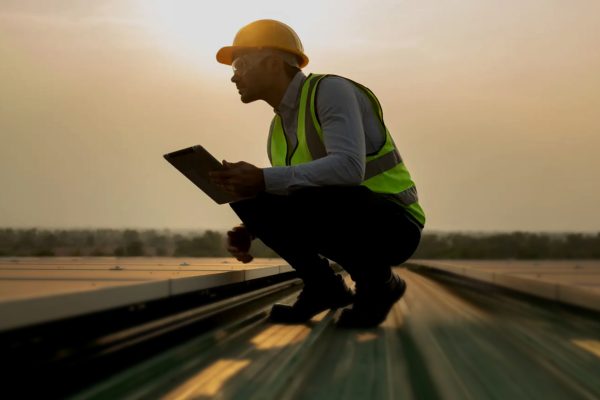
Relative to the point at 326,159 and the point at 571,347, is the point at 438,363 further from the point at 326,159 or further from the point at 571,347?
the point at 326,159

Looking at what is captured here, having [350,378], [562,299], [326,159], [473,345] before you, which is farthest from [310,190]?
[562,299]

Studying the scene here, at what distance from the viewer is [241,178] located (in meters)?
1.96

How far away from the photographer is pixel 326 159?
79.4 inches

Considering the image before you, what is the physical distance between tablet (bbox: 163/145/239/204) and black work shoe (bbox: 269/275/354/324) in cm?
45

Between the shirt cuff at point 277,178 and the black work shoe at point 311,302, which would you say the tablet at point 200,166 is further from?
the black work shoe at point 311,302

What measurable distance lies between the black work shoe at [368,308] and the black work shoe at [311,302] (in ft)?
0.48

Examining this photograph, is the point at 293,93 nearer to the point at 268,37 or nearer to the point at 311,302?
the point at 268,37

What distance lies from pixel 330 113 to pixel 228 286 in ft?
3.69

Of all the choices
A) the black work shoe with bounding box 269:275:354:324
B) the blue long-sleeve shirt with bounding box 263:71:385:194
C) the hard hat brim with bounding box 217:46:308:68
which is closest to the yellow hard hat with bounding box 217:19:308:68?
the hard hat brim with bounding box 217:46:308:68

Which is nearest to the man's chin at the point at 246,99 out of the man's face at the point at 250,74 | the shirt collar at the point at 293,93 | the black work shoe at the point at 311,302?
the man's face at the point at 250,74

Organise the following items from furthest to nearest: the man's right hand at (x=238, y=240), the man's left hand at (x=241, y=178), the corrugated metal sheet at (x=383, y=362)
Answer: the man's right hand at (x=238, y=240)
the man's left hand at (x=241, y=178)
the corrugated metal sheet at (x=383, y=362)

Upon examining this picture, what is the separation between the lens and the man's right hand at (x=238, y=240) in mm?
2584

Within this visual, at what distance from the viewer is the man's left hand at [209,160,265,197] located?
1958 mm

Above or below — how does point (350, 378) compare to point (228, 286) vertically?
below
